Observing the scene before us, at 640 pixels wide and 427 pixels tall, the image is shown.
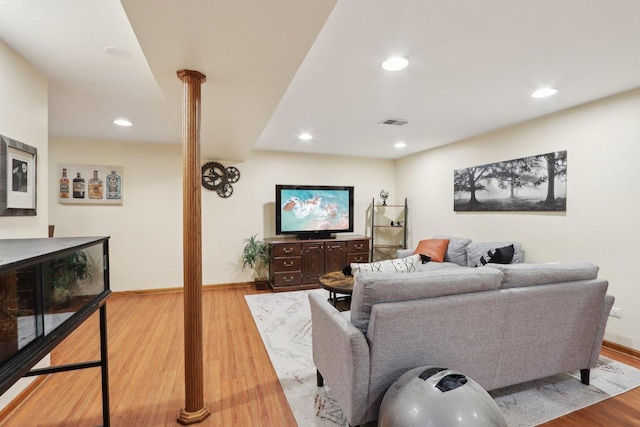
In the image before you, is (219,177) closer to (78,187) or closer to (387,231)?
(78,187)

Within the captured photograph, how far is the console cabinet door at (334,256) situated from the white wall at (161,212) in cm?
108

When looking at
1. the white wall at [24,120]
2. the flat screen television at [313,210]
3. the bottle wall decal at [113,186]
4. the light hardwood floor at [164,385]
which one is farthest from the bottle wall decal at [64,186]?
the flat screen television at [313,210]

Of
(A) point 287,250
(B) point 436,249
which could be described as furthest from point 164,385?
(B) point 436,249

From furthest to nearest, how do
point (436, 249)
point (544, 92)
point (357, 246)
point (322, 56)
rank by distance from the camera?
1. point (357, 246)
2. point (436, 249)
3. point (544, 92)
4. point (322, 56)

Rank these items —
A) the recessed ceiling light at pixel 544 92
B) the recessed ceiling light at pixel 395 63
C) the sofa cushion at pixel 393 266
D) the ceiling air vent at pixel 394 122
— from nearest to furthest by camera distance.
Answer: the recessed ceiling light at pixel 395 63
the sofa cushion at pixel 393 266
the recessed ceiling light at pixel 544 92
the ceiling air vent at pixel 394 122

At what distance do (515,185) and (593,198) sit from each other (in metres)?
0.81

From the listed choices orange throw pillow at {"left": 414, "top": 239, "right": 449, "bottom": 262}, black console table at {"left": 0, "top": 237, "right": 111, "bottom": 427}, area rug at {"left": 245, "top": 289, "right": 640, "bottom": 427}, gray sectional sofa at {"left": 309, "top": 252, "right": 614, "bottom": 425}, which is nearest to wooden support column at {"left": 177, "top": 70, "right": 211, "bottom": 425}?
black console table at {"left": 0, "top": 237, "right": 111, "bottom": 427}

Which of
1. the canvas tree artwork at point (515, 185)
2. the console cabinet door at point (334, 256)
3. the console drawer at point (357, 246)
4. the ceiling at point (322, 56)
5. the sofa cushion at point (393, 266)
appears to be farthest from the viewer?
the console drawer at point (357, 246)

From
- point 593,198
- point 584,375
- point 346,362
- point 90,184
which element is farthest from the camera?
point 90,184

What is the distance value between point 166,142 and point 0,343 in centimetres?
408

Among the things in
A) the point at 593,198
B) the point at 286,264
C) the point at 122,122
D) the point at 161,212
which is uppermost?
the point at 122,122

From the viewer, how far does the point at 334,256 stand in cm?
489

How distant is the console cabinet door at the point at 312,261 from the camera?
4.70m

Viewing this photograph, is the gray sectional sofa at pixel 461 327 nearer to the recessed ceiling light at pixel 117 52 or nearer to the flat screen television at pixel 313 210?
the recessed ceiling light at pixel 117 52
